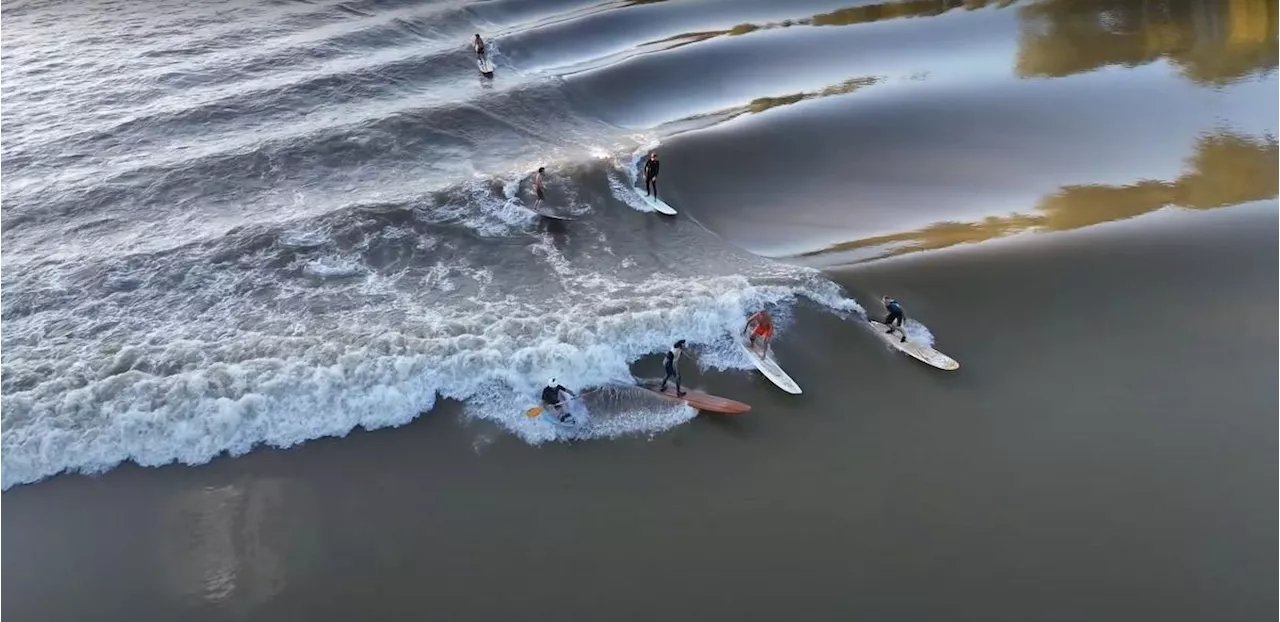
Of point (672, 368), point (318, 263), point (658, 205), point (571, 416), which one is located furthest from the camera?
point (658, 205)

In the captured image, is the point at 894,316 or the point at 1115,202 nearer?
the point at 894,316

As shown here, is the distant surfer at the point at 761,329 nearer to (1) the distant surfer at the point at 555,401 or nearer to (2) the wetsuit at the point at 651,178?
(1) the distant surfer at the point at 555,401

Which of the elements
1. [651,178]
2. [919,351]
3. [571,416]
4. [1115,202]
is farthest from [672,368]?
[1115,202]

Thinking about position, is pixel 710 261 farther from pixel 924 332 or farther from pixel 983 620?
pixel 983 620

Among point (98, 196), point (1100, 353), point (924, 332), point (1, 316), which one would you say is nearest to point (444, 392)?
point (924, 332)

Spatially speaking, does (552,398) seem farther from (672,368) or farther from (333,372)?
(333,372)

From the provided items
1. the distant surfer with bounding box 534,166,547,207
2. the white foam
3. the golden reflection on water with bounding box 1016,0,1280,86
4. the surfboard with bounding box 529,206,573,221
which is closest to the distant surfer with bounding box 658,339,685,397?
the white foam

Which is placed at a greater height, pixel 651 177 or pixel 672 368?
pixel 651 177

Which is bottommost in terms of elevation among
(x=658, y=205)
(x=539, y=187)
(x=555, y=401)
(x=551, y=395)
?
(x=555, y=401)
